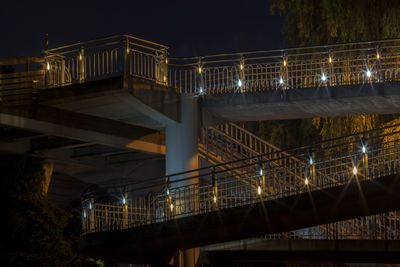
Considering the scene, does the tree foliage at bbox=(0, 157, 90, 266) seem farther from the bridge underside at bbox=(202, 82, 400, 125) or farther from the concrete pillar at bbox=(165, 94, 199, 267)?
the bridge underside at bbox=(202, 82, 400, 125)

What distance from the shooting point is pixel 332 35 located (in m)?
22.0

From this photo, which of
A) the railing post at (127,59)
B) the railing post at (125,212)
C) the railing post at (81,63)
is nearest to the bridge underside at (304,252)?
the railing post at (125,212)

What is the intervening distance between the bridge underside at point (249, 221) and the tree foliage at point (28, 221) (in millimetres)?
2345

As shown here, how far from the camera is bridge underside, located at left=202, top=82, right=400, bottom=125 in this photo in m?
17.6

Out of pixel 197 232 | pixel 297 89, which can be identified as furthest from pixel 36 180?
pixel 297 89

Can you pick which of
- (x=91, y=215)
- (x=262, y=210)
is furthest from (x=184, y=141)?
(x=262, y=210)

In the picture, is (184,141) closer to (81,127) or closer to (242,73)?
(242,73)

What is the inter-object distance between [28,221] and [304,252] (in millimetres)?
7661

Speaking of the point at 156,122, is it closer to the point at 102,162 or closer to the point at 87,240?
the point at 87,240

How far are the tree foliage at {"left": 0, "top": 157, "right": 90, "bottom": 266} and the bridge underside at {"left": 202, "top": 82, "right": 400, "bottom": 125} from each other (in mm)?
5241

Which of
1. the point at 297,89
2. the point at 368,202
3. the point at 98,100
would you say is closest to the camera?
the point at 368,202

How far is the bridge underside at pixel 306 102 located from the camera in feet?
57.9

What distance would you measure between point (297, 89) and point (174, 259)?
18.0 feet

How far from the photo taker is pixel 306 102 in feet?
59.3
